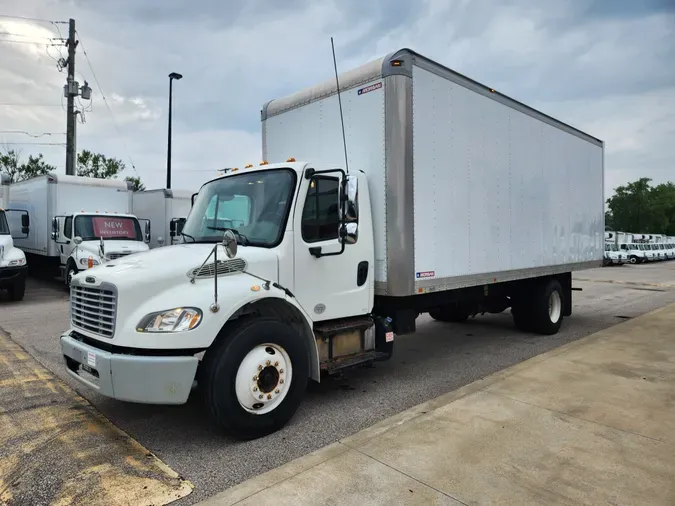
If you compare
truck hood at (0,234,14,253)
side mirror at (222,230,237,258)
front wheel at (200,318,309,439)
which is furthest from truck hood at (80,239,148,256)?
side mirror at (222,230,237,258)

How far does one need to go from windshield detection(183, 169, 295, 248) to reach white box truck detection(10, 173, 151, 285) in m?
8.39

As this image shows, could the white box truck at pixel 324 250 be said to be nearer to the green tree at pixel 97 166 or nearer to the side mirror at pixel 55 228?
the side mirror at pixel 55 228

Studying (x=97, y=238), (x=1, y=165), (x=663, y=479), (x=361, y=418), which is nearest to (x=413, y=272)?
(x=361, y=418)

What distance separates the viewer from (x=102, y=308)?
387 centimetres

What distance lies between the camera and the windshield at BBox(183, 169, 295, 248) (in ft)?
14.8

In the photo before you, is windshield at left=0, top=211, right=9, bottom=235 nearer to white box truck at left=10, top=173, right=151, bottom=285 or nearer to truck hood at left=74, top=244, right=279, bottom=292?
white box truck at left=10, top=173, right=151, bottom=285

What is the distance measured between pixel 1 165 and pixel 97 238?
1997 centimetres

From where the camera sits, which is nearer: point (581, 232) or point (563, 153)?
point (563, 153)

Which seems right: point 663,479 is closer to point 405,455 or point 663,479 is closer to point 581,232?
point 405,455

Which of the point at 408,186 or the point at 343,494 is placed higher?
the point at 408,186

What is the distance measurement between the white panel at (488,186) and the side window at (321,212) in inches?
40.6

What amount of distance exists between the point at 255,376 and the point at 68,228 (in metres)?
11.9

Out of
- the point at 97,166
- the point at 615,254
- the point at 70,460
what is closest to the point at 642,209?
the point at 615,254

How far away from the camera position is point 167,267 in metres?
3.92
